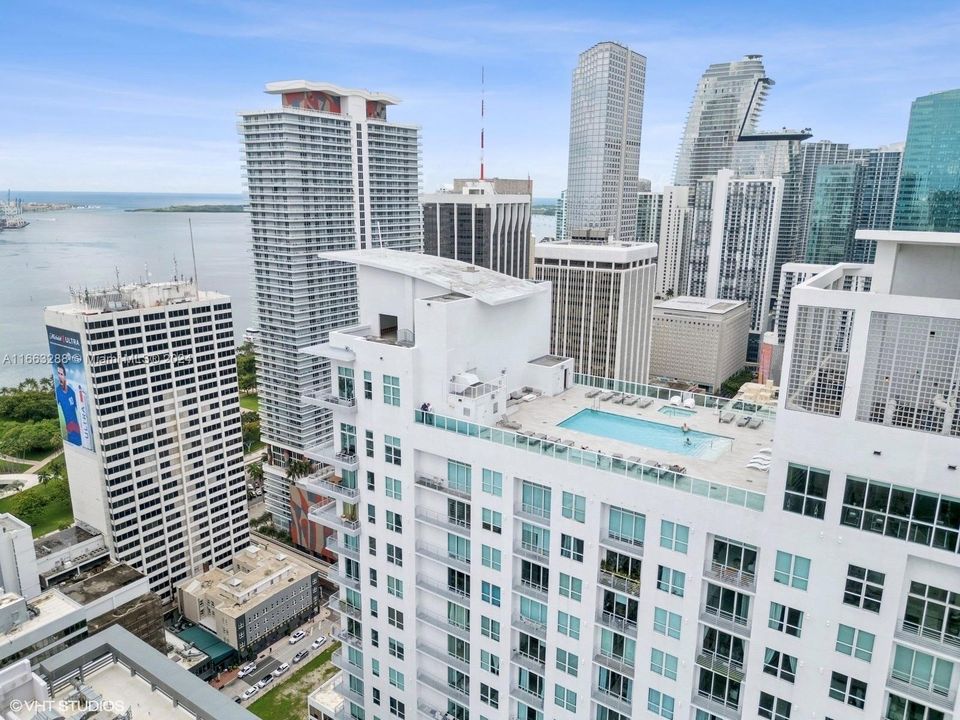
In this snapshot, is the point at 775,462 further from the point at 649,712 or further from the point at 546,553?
the point at 649,712

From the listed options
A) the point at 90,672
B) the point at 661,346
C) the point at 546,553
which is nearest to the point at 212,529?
the point at 90,672

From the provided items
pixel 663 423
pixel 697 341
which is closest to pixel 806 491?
pixel 663 423

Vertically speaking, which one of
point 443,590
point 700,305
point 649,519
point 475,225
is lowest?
point 700,305

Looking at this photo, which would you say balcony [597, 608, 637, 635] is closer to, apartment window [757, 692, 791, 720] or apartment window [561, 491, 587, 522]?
apartment window [561, 491, 587, 522]

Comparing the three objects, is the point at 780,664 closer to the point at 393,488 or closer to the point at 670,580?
the point at 670,580

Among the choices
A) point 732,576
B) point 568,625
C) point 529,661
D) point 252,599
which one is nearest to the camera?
point 732,576

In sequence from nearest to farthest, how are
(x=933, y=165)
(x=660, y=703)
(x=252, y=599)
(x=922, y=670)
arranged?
(x=922, y=670) → (x=660, y=703) → (x=252, y=599) → (x=933, y=165)

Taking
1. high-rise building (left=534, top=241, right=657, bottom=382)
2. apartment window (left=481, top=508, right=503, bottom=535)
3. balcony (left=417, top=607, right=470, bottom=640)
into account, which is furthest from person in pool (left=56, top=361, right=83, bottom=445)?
high-rise building (left=534, top=241, right=657, bottom=382)
